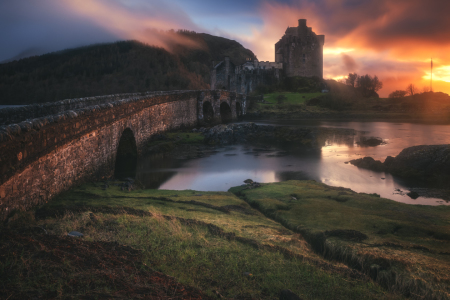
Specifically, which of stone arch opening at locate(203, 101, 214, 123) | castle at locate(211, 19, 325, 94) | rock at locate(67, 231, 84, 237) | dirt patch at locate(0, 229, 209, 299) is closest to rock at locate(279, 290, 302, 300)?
dirt patch at locate(0, 229, 209, 299)

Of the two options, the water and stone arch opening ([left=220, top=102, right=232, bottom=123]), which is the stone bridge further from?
stone arch opening ([left=220, top=102, right=232, bottom=123])

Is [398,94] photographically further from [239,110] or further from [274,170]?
[274,170]

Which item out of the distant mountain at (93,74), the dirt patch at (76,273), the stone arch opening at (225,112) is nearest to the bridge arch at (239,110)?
the stone arch opening at (225,112)

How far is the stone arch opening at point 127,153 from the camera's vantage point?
17.6 m

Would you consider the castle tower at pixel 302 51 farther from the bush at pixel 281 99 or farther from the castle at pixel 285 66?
the bush at pixel 281 99

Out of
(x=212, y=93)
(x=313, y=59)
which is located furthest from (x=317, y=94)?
(x=212, y=93)

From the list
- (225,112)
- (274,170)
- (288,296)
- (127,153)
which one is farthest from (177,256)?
(225,112)

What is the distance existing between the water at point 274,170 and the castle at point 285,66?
45.2m

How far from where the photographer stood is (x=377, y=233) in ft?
22.4

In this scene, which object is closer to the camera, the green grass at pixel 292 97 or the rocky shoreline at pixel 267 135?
the rocky shoreline at pixel 267 135

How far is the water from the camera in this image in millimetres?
14797

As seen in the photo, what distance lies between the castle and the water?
45.2 meters

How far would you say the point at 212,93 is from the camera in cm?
4212

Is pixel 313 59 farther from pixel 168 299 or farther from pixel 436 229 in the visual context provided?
pixel 168 299
